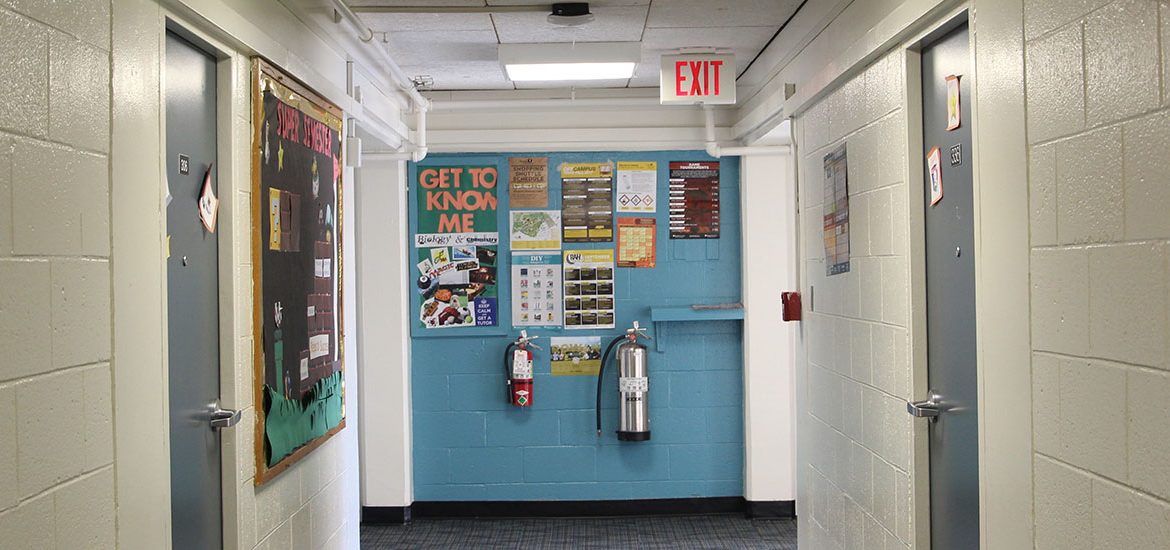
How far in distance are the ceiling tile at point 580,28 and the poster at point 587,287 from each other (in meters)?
1.77

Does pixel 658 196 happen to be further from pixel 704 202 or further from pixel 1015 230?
pixel 1015 230

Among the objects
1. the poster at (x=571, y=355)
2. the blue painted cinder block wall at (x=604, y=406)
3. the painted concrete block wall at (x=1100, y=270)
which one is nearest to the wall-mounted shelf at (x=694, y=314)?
the blue painted cinder block wall at (x=604, y=406)

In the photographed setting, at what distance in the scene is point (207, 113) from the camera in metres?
2.90

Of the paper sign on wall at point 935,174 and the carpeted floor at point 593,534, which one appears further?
the carpeted floor at point 593,534

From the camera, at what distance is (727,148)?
6.04 metres

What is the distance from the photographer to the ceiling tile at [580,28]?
13.9ft

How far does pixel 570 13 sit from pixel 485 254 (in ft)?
7.61

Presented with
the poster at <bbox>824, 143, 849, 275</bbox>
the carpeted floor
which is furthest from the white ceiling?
the carpeted floor

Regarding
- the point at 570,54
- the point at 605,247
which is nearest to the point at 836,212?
the point at 570,54

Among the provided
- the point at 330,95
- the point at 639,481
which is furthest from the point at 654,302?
the point at 330,95

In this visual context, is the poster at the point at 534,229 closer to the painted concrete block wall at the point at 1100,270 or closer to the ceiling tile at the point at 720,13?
the ceiling tile at the point at 720,13

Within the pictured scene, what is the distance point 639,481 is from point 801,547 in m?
1.66

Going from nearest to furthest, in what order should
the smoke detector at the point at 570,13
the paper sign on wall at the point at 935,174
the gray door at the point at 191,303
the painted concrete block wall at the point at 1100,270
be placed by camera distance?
1. the painted concrete block wall at the point at 1100,270
2. the gray door at the point at 191,303
3. the paper sign on wall at the point at 935,174
4. the smoke detector at the point at 570,13

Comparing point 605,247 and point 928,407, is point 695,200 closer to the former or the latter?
point 605,247
